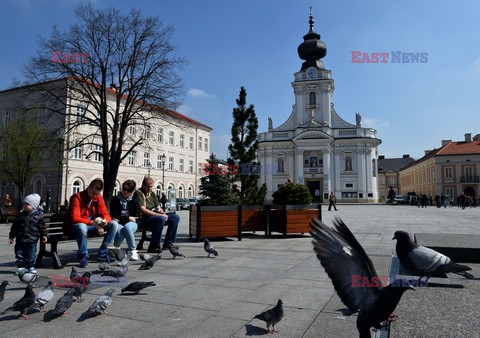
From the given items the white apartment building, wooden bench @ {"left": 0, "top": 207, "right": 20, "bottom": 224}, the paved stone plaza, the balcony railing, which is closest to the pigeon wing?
the paved stone plaza

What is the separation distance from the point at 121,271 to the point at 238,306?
73.1 inches

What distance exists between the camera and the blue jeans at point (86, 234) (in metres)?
5.59

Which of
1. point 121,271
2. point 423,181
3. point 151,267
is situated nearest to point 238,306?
point 121,271

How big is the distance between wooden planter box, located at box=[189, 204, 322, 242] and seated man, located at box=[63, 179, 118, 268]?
9.96 feet

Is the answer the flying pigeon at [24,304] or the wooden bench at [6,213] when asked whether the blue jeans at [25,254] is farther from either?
the wooden bench at [6,213]

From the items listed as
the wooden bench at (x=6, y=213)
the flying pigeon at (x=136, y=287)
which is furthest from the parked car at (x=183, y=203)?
the flying pigeon at (x=136, y=287)

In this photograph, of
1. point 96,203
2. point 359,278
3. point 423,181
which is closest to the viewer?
point 359,278

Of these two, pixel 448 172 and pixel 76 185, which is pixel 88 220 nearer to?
pixel 76 185

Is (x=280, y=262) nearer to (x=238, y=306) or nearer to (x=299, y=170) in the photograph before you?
(x=238, y=306)

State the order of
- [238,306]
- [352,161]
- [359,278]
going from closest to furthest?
[359,278]
[238,306]
[352,161]

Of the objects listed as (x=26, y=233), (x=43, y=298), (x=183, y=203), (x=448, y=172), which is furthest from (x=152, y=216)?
(x=448, y=172)

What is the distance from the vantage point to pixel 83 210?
19.5ft

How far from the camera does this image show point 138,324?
3.10m

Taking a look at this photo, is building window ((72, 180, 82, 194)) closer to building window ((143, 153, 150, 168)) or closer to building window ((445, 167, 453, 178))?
building window ((143, 153, 150, 168))
